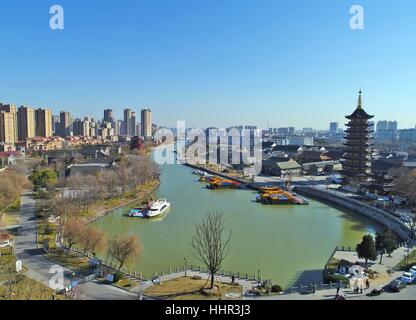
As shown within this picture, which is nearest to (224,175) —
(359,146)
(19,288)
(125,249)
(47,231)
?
(359,146)

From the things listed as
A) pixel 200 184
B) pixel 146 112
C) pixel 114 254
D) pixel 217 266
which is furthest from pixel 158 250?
pixel 146 112

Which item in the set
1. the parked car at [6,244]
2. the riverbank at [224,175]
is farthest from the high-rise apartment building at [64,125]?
the parked car at [6,244]

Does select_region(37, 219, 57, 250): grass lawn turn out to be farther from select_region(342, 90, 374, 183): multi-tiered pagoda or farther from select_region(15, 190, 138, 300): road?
select_region(342, 90, 374, 183): multi-tiered pagoda

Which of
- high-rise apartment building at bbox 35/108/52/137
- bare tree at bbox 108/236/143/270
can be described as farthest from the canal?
high-rise apartment building at bbox 35/108/52/137

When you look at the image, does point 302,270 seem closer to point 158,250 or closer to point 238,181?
point 158,250

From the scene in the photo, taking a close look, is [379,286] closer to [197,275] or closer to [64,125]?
[197,275]
